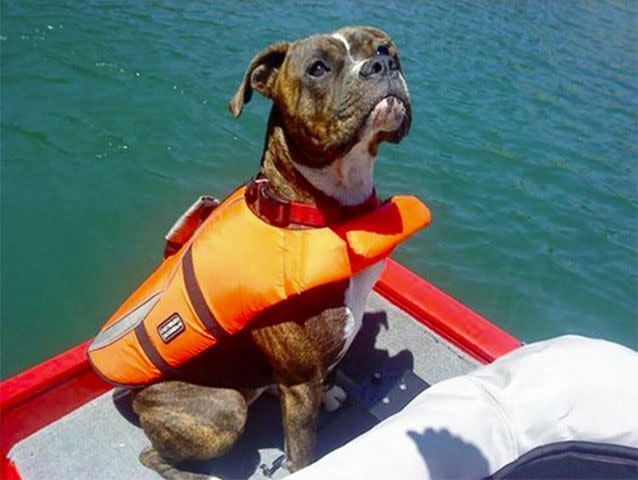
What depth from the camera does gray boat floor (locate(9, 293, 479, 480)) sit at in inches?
114

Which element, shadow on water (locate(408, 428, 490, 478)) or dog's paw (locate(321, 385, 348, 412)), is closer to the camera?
shadow on water (locate(408, 428, 490, 478))

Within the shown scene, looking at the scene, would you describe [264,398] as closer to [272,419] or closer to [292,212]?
[272,419]

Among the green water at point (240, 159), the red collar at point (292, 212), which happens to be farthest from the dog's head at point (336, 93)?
the green water at point (240, 159)

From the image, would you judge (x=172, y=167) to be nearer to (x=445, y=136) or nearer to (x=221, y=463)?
(x=445, y=136)

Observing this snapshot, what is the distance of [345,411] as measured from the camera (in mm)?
3293

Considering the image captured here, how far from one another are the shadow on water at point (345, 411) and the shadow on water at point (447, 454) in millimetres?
1448

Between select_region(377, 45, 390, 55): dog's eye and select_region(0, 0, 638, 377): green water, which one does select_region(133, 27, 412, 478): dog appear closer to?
select_region(377, 45, 390, 55): dog's eye

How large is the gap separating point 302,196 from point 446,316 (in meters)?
1.34

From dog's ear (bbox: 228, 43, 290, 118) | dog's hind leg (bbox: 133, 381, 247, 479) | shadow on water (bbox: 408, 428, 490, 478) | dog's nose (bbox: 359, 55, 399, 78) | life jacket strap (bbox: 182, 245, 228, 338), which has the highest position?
dog's nose (bbox: 359, 55, 399, 78)

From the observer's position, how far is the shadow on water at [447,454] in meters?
1.63

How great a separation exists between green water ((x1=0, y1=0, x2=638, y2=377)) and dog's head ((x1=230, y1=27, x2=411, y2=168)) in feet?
Answer: 10.4

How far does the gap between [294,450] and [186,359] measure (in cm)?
60

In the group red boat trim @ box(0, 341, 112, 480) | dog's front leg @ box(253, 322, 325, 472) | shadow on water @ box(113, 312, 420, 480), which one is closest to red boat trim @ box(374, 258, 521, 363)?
shadow on water @ box(113, 312, 420, 480)

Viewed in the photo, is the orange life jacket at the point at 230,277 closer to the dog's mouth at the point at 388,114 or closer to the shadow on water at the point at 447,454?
the dog's mouth at the point at 388,114
